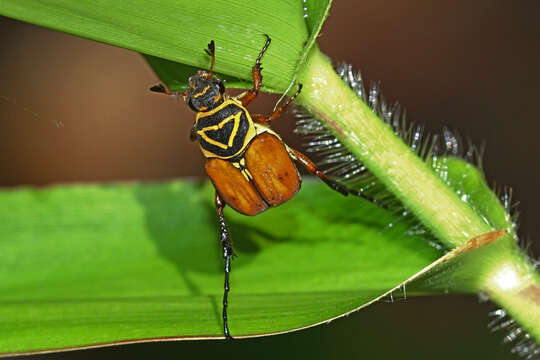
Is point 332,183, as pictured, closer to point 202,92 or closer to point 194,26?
point 202,92

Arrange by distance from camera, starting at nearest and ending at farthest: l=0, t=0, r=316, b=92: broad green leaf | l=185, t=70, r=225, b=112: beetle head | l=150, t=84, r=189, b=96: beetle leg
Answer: l=0, t=0, r=316, b=92: broad green leaf → l=185, t=70, r=225, b=112: beetle head → l=150, t=84, r=189, b=96: beetle leg

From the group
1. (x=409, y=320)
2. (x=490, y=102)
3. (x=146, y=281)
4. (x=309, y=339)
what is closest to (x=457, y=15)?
(x=490, y=102)

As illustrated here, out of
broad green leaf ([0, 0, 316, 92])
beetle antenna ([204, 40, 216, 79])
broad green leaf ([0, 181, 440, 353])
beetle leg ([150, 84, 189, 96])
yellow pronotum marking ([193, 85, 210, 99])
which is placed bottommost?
broad green leaf ([0, 181, 440, 353])

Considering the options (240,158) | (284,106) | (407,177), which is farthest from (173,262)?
(407,177)

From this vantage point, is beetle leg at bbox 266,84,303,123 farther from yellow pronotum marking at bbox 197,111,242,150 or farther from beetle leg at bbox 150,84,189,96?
beetle leg at bbox 150,84,189,96

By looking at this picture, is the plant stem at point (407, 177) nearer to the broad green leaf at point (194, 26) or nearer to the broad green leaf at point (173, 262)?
the broad green leaf at point (194, 26)

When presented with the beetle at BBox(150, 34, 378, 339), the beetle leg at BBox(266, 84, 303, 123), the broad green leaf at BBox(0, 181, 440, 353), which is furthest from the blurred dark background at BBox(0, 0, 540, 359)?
the beetle leg at BBox(266, 84, 303, 123)
